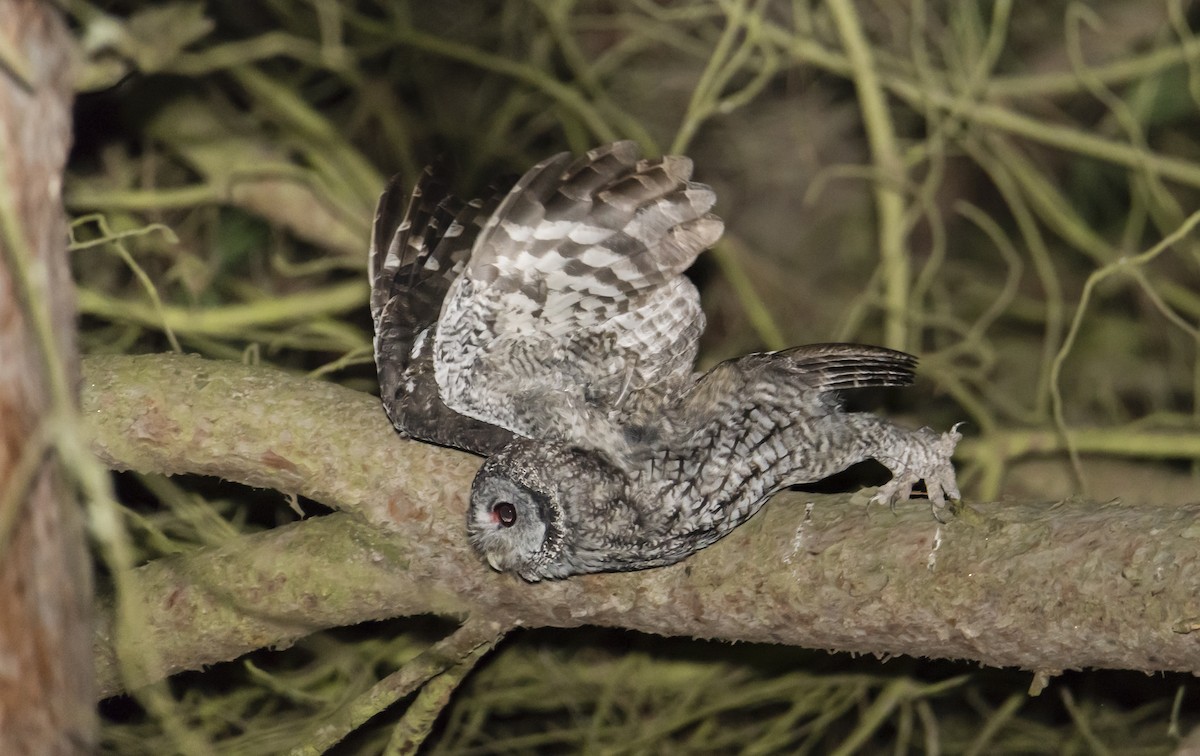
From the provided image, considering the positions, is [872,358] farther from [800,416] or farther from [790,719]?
[790,719]

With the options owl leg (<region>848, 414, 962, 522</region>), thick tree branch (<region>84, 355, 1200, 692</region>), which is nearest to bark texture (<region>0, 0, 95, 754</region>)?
thick tree branch (<region>84, 355, 1200, 692</region>)

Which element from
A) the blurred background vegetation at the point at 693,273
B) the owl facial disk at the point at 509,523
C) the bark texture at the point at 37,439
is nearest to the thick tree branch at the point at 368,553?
the owl facial disk at the point at 509,523

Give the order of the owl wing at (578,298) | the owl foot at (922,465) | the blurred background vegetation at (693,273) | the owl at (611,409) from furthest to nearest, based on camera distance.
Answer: the blurred background vegetation at (693,273), the owl foot at (922,465), the owl at (611,409), the owl wing at (578,298)

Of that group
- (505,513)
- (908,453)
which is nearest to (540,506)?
(505,513)

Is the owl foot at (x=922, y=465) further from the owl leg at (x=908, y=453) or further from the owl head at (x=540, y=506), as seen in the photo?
the owl head at (x=540, y=506)

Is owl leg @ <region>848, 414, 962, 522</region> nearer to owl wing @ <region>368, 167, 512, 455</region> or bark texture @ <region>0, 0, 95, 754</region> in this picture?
owl wing @ <region>368, 167, 512, 455</region>

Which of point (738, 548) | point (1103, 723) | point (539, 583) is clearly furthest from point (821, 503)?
point (1103, 723)
